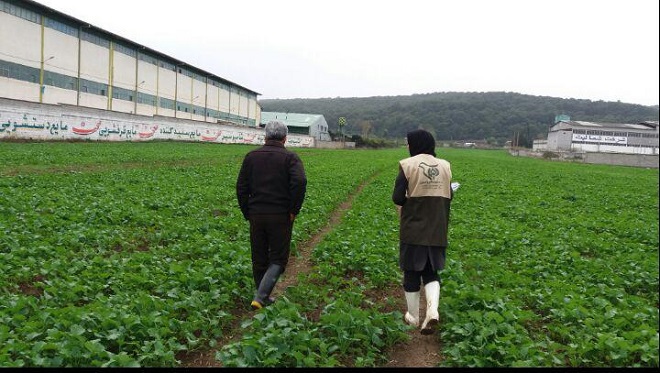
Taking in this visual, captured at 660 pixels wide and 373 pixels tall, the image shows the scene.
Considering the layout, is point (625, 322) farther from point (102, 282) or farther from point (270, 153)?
point (102, 282)

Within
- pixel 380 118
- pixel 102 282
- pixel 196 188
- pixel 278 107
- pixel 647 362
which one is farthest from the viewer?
pixel 278 107

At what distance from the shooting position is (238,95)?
101500 mm

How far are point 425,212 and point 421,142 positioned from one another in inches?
33.6

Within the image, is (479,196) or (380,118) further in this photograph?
(380,118)

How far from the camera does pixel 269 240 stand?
21.6ft

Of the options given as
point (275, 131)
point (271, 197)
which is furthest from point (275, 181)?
point (275, 131)

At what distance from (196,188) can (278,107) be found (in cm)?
17022

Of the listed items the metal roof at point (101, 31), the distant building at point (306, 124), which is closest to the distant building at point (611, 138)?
the distant building at point (306, 124)

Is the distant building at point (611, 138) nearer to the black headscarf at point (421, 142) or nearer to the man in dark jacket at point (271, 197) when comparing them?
the black headscarf at point (421, 142)

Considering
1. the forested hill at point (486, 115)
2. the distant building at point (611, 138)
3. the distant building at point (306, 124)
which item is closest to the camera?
the distant building at point (611, 138)

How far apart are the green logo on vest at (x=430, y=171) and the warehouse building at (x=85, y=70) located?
1937 inches

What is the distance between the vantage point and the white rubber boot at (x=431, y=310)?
585 cm

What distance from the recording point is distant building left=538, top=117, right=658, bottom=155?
319ft

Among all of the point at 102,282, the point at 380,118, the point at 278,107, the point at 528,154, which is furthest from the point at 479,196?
the point at 278,107
